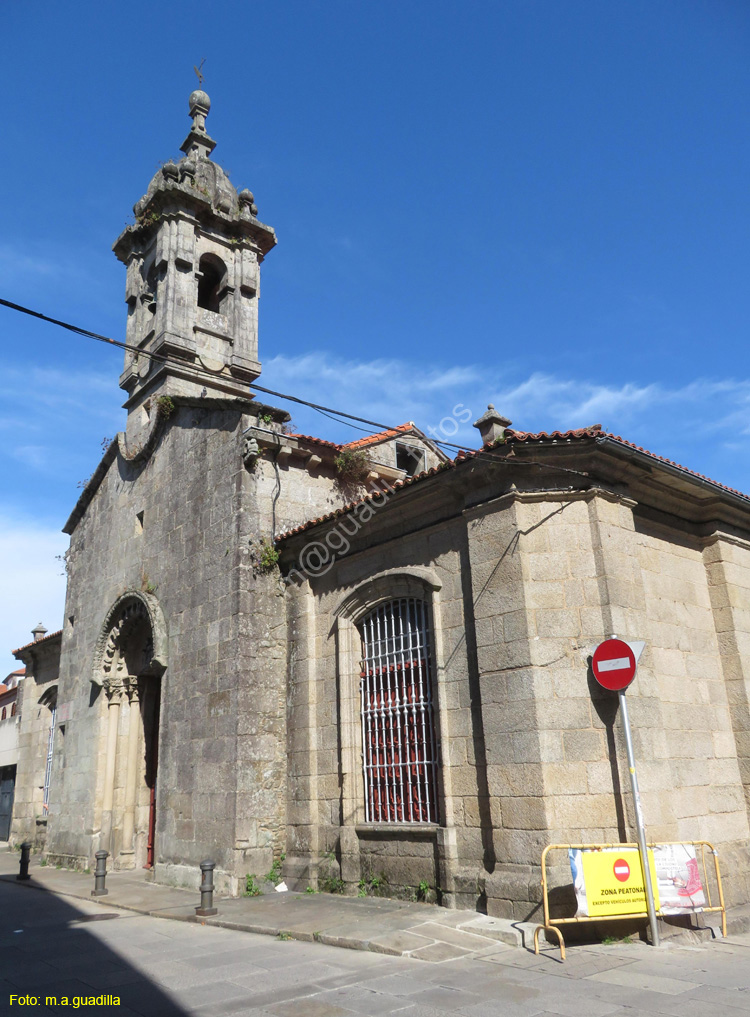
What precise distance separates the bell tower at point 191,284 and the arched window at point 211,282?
0.08 ft

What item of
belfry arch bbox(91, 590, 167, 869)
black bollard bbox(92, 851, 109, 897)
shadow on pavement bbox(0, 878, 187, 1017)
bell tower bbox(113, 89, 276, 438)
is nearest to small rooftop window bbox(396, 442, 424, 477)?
bell tower bbox(113, 89, 276, 438)

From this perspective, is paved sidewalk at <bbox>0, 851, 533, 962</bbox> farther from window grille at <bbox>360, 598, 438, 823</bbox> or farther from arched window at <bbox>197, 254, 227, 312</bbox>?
arched window at <bbox>197, 254, 227, 312</bbox>

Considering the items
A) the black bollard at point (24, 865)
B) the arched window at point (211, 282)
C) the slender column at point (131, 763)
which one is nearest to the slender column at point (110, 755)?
the slender column at point (131, 763)

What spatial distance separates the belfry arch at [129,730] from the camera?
46.0ft

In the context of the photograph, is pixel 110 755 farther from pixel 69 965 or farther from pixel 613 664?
pixel 613 664

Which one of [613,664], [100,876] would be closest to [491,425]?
[613,664]

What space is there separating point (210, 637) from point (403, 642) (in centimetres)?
341

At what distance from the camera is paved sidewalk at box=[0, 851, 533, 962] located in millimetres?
7164

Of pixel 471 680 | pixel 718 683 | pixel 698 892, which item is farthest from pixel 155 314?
pixel 698 892

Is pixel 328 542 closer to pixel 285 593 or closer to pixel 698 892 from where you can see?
pixel 285 593

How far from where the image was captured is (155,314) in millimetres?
16281

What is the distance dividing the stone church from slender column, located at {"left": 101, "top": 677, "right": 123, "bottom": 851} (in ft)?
0.19

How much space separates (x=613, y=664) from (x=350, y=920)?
3939mm

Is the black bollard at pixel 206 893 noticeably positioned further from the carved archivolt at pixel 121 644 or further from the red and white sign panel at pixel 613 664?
the carved archivolt at pixel 121 644
